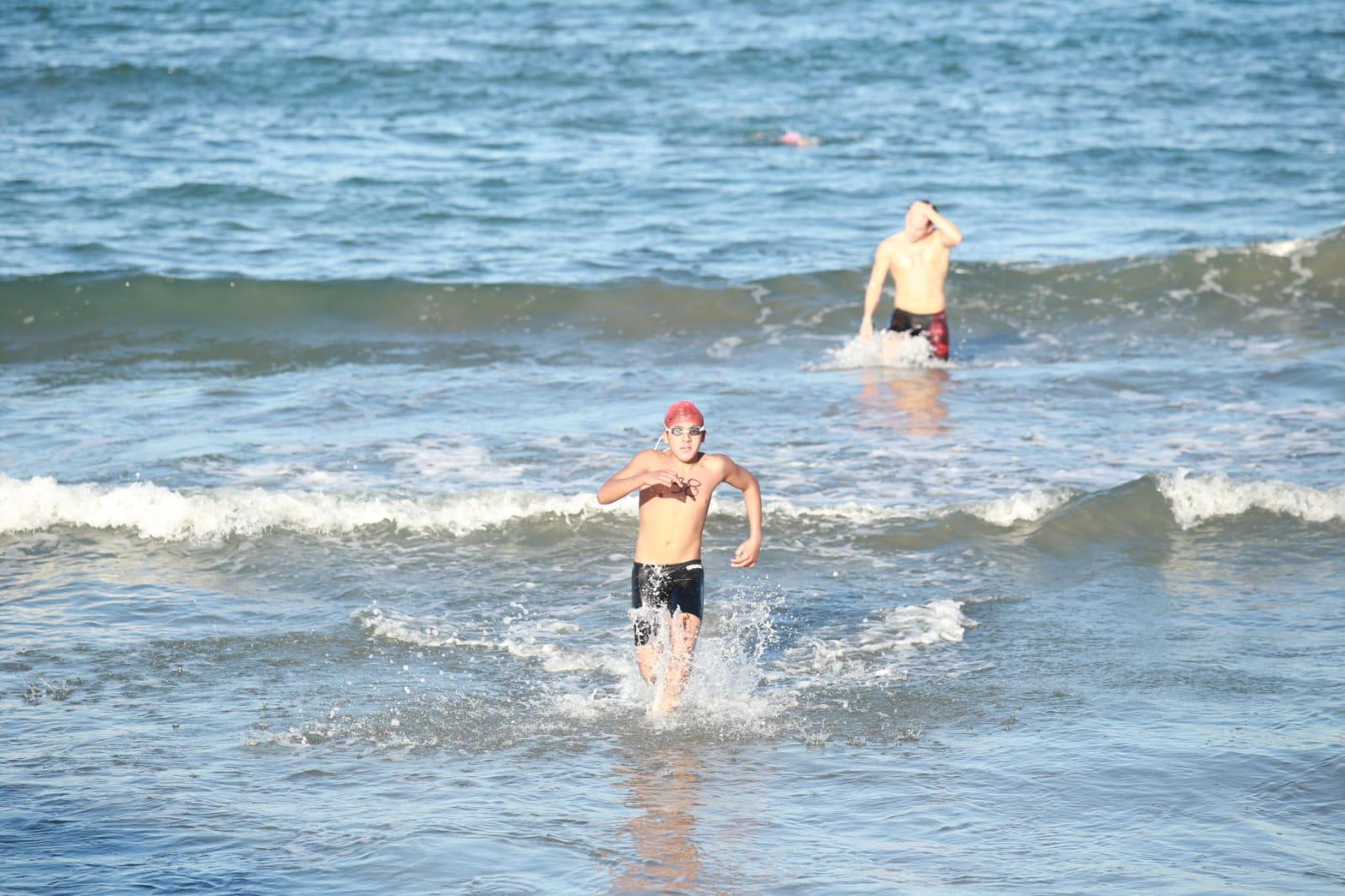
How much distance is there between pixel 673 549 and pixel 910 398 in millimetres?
6613

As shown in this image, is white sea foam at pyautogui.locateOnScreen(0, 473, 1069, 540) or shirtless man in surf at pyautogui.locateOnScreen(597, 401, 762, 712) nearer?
shirtless man in surf at pyautogui.locateOnScreen(597, 401, 762, 712)

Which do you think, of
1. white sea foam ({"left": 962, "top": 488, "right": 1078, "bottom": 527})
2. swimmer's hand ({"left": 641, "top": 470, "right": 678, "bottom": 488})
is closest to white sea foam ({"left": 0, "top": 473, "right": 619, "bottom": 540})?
white sea foam ({"left": 962, "top": 488, "right": 1078, "bottom": 527})

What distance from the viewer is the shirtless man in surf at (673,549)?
758 cm

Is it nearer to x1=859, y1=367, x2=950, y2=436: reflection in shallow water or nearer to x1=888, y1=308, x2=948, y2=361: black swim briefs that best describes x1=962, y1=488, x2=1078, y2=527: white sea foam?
x1=859, y1=367, x2=950, y2=436: reflection in shallow water

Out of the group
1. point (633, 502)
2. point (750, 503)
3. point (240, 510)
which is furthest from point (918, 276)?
point (750, 503)

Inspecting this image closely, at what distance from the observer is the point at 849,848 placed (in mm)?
6168

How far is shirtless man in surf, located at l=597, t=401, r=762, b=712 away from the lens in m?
7.58

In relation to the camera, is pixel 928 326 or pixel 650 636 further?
pixel 928 326

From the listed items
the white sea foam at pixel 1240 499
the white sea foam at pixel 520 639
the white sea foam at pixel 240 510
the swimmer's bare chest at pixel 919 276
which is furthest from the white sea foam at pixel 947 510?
the swimmer's bare chest at pixel 919 276

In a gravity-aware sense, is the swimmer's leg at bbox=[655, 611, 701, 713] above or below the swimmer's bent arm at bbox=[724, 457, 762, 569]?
below

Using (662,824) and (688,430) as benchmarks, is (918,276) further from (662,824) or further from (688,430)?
(662,824)

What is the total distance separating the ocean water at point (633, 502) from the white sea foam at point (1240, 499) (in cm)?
4

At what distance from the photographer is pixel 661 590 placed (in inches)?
300

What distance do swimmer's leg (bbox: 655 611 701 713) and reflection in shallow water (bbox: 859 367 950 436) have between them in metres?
5.43
